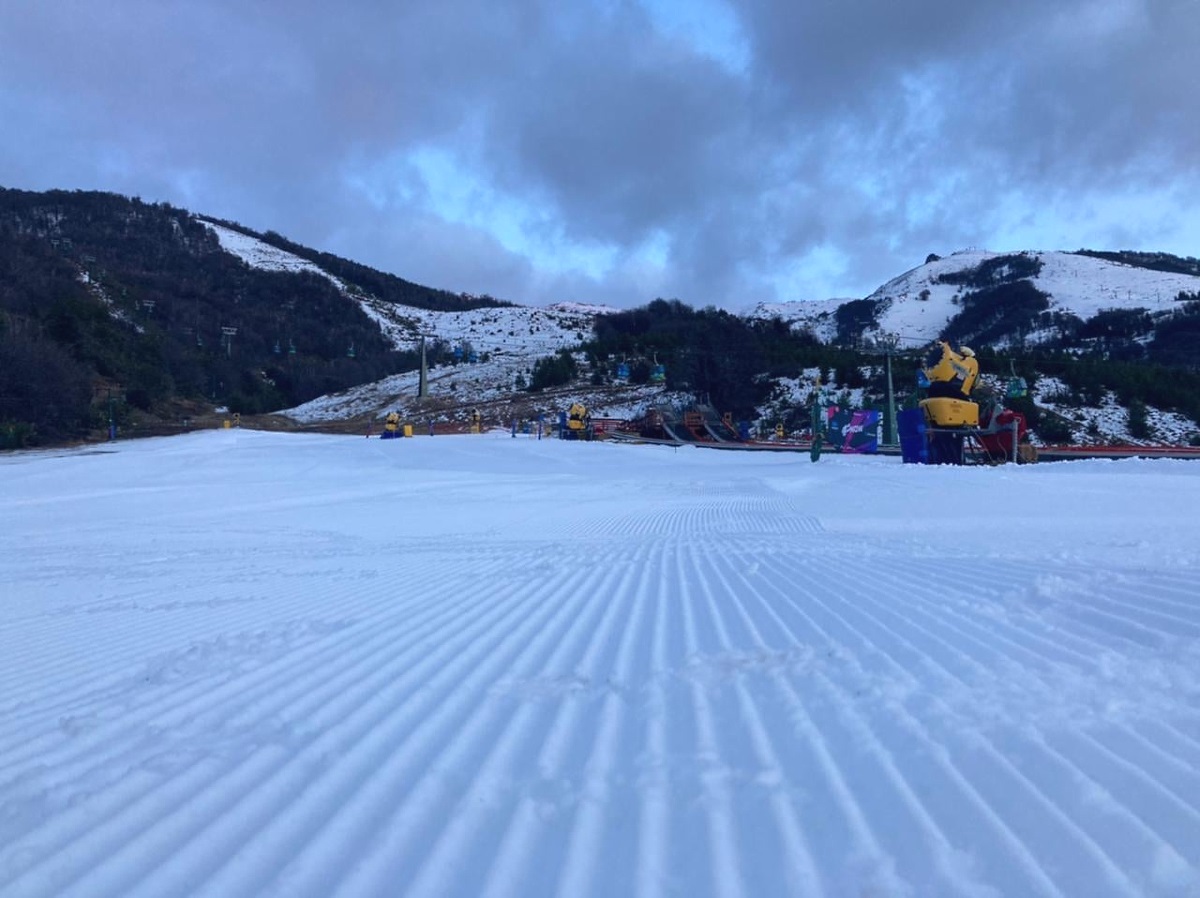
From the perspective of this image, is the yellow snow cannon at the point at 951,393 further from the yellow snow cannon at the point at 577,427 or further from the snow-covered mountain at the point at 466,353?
the snow-covered mountain at the point at 466,353

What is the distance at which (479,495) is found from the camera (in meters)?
16.0

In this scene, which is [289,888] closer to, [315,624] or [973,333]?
[315,624]

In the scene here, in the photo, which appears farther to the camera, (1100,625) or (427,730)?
(1100,625)

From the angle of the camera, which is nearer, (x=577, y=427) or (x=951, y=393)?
(x=951, y=393)

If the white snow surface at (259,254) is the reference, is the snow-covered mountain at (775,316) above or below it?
below

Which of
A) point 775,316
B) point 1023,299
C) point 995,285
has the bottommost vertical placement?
point 775,316

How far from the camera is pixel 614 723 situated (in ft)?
9.70

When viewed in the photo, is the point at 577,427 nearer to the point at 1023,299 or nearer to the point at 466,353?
the point at 466,353

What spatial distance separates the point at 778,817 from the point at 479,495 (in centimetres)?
1407

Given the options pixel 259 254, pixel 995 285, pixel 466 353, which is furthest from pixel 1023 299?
pixel 259 254

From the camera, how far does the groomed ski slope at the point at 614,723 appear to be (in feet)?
6.57

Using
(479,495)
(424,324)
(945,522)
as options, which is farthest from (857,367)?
(424,324)

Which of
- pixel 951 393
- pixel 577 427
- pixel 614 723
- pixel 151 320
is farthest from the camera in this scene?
pixel 151 320

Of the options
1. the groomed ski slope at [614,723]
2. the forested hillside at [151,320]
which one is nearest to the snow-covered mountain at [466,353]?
the forested hillside at [151,320]
